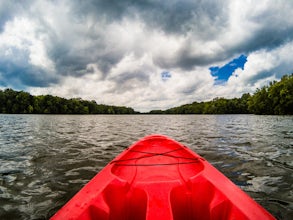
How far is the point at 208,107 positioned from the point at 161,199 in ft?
383

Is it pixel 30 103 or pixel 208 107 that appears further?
pixel 208 107

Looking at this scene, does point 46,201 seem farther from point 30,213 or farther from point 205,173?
point 205,173

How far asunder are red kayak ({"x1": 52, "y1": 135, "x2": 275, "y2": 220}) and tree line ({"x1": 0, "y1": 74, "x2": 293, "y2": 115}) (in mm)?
53284

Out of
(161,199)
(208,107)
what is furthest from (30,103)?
(208,107)

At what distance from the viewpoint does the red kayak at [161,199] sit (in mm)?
1830

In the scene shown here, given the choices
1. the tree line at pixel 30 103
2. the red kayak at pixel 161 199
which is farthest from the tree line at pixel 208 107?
the red kayak at pixel 161 199

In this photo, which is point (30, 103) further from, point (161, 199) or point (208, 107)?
point (208, 107)

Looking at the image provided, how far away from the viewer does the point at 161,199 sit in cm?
203

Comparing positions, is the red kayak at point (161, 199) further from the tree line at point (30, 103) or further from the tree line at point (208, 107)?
the tree line at point (30, 103)

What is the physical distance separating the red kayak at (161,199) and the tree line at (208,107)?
53.3 m

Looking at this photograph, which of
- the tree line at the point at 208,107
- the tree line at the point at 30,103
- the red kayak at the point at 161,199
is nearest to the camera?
the red kayak at the point at 161,199

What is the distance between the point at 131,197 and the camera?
2371 millimetres

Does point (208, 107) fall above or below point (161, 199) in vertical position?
above

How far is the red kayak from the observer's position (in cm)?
183
